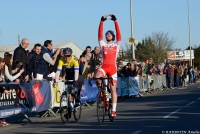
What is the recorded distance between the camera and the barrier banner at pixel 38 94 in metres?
13.7

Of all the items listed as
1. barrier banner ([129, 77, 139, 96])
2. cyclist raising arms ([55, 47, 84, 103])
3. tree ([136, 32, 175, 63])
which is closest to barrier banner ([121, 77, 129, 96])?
barrier banner ([129, 77, 139, 96])

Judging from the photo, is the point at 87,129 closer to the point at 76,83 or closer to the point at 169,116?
the point at 76,83

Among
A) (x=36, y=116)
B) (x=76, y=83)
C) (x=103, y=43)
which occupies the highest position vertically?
(x=103, y=43)

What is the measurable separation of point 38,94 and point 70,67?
2.27m

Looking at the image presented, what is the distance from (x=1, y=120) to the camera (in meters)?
12.7

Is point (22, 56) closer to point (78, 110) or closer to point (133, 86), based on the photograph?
point (78, 110)

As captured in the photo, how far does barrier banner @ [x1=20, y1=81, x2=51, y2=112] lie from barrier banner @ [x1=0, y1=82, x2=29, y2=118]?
8.1 inches

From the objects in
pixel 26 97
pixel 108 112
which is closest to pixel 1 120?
pixel 26 97

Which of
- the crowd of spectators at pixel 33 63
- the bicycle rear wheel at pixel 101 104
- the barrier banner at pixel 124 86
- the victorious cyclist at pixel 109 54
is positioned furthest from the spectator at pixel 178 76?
the bicycle rear wheel at pixel 101 104

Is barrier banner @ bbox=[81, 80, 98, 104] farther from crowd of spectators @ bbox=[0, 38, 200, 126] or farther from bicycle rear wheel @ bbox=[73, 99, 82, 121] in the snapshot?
bicycle rear wheel @ bbox=[73, 99, 82, 121]

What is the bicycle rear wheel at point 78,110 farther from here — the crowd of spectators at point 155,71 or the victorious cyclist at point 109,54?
the crowd of spectators at point 155,71

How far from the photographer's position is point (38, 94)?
14.3 metres

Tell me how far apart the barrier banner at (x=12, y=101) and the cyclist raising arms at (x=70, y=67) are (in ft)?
4.69

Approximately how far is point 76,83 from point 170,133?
11.4 ft
